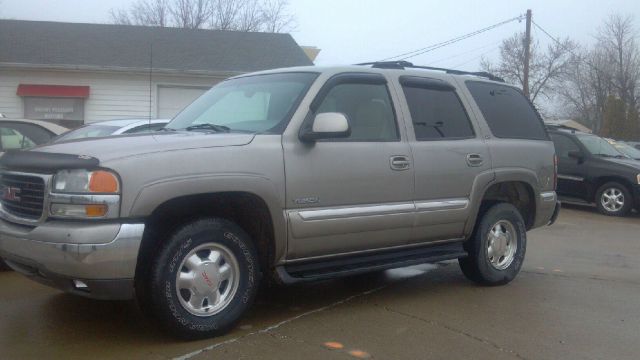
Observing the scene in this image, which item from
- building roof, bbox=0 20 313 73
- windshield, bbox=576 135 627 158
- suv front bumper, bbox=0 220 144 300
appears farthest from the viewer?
building roof, bbox=0 20 313 73

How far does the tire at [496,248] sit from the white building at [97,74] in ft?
41.8

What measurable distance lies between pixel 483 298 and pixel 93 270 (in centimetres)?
340

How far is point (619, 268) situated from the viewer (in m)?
7.45

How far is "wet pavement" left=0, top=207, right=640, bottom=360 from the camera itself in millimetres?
4219

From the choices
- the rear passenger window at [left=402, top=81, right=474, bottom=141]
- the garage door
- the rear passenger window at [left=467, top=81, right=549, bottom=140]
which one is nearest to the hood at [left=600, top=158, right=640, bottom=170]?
the rear passenger window at [left=467, top=81, right=549, bottom=140]

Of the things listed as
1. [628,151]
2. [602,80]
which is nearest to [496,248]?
[628,151]

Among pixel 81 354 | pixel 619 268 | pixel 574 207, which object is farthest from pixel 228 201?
pixel 574 207

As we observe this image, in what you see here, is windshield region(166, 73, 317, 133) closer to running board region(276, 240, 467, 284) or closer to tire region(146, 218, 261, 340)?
tire region(146, 218, 261, 340)

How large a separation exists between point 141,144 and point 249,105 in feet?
4.18

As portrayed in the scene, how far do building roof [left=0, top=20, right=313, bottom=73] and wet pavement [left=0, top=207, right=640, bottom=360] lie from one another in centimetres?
1319

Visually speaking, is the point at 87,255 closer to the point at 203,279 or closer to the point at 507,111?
the point at 203,279

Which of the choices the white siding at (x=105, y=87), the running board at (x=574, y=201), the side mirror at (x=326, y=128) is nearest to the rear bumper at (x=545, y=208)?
the side mirror at (x=326, y=128)

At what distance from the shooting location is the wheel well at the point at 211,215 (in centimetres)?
415

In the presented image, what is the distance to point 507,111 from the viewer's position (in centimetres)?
647
